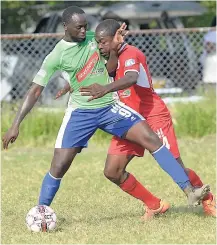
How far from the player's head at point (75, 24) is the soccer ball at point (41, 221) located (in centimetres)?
157

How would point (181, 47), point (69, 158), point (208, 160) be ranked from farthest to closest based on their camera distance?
point (181, 47) < point (208, 160) < point (69, 158)

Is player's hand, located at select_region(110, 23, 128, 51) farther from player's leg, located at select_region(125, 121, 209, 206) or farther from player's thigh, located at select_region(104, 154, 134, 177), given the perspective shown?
player's thigh, located at select_region(104, 154, 134, 177)

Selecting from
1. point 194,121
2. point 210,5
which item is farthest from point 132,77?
point 210,5

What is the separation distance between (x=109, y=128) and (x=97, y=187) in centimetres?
249

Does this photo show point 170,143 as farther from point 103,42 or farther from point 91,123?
point 103,42

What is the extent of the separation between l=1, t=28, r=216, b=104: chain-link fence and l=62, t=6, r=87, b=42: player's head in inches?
286

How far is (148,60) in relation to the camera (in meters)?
15.8

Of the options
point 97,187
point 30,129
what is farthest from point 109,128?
point 30,129

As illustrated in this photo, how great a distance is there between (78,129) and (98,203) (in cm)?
165

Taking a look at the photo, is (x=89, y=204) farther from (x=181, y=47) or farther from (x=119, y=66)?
(x=181, y=47)

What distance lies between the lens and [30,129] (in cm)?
1372

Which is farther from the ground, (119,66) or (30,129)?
(119,66)

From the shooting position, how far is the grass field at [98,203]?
756 cm

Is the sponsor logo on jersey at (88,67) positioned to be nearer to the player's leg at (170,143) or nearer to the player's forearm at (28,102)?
the player's forearm at (28,102)
